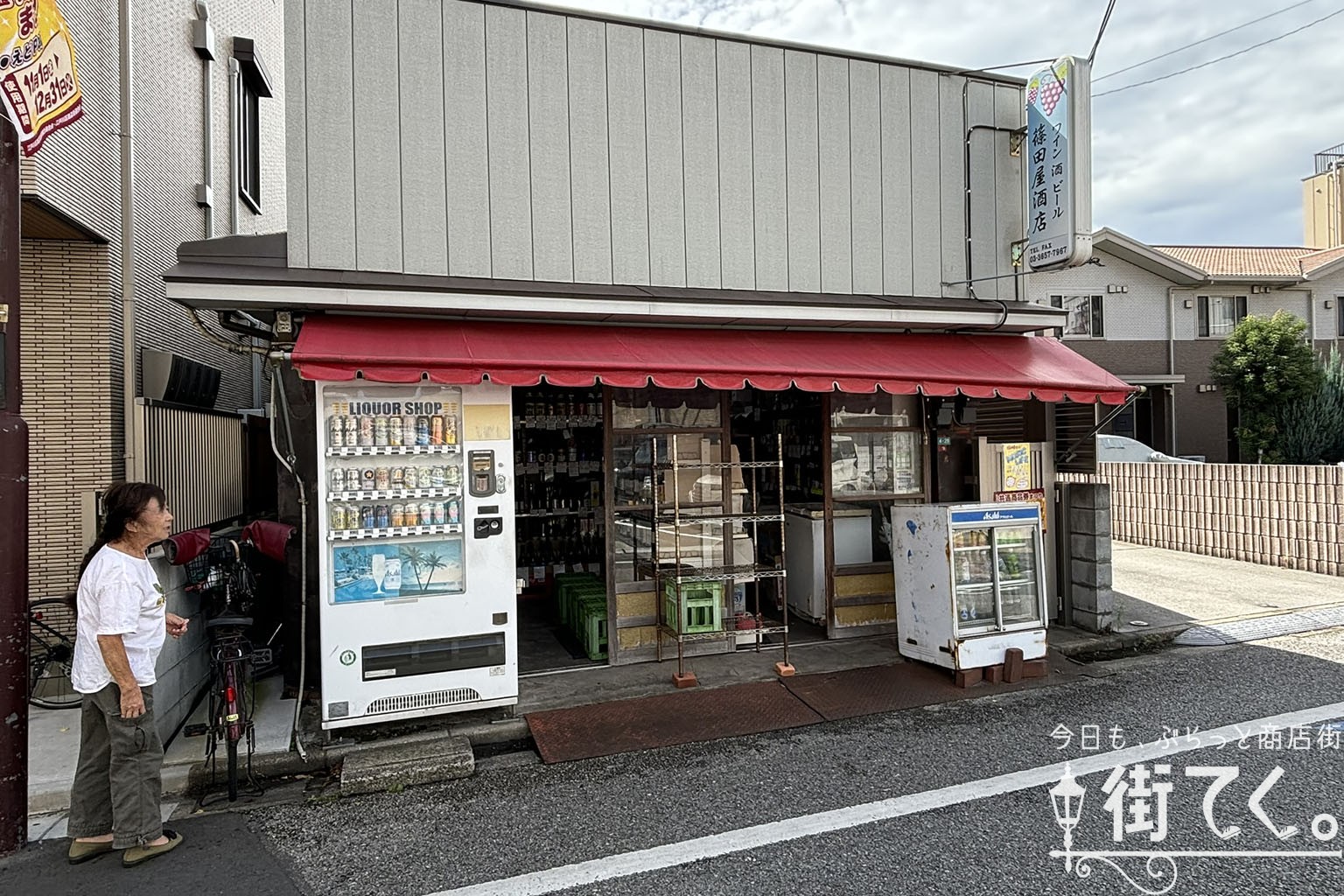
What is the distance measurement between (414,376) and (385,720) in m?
2.53

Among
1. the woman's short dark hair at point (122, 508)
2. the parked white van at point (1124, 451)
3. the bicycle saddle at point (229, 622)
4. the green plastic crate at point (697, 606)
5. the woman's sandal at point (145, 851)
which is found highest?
the parked white van at point (1124, 451)

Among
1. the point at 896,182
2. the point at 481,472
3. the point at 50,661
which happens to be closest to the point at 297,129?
the point at 481,472

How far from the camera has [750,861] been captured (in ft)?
13.0

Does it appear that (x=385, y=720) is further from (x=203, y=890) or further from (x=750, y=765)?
(x=750, y=765)

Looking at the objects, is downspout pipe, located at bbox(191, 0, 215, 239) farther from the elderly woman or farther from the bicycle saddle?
the elderly woman

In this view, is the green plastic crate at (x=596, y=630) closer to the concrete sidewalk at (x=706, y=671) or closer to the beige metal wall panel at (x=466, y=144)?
the concrete sidewalk at (x=706, y=671)

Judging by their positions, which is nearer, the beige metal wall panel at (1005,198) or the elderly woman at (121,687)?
the elderly woman at (121,687)

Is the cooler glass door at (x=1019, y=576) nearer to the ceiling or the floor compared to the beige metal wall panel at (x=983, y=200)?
nearer to the floor

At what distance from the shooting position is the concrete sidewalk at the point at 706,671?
5.14 m

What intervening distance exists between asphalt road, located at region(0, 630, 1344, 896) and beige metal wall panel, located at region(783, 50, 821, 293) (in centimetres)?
409

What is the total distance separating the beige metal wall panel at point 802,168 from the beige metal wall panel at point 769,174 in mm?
57

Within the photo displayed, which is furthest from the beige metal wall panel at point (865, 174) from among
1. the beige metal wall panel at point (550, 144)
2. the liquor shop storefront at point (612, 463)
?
the beige metal wall panel at point (550, 144)

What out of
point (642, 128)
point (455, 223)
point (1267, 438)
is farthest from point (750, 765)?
point (1267, 438)

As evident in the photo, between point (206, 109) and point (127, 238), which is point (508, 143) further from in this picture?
point (206, 109)
